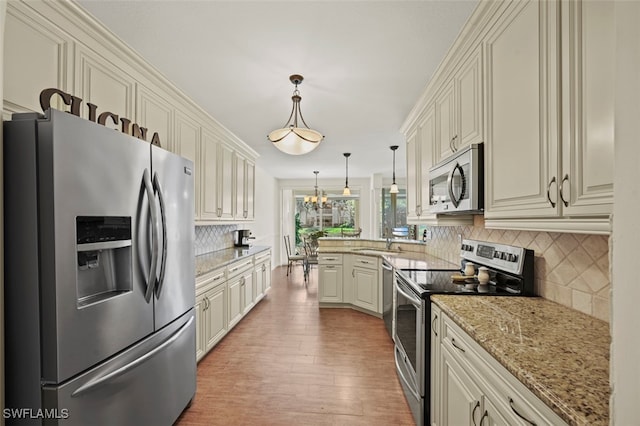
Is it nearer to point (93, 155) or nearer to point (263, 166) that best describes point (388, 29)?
point (93, 155)

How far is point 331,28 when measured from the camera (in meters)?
1.81

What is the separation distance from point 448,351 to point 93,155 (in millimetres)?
1889

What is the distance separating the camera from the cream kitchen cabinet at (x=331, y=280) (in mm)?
4367

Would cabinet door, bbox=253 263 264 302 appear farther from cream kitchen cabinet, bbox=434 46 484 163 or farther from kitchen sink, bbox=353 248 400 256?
cream kitchen cabinet, bbox=434 46 484 163

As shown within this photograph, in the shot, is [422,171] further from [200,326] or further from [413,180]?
[200,326]

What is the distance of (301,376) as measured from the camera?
8.16ft

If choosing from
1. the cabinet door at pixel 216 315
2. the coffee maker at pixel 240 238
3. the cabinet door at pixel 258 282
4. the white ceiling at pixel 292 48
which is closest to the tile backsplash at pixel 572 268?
the white ceiling at pixel 292 48

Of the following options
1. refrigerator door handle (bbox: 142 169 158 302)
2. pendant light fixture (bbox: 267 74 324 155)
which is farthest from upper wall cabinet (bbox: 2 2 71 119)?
pendant light fixture (bbox: 267 74 324 155)

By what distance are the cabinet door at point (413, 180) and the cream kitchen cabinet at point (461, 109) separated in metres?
0.62

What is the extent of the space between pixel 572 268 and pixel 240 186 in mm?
3908

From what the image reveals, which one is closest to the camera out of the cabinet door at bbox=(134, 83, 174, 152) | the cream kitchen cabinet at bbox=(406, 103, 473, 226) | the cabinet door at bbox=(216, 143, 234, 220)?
the cabinet door at bbox=(134, 83, 174, 152)

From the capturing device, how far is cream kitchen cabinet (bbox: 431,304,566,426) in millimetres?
890

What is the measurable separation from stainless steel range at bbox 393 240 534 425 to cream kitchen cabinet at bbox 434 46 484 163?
0.74 metres

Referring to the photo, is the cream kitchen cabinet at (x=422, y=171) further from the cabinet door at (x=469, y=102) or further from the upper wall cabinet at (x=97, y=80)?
the upper wall cabinet at (x=97, y=80)
